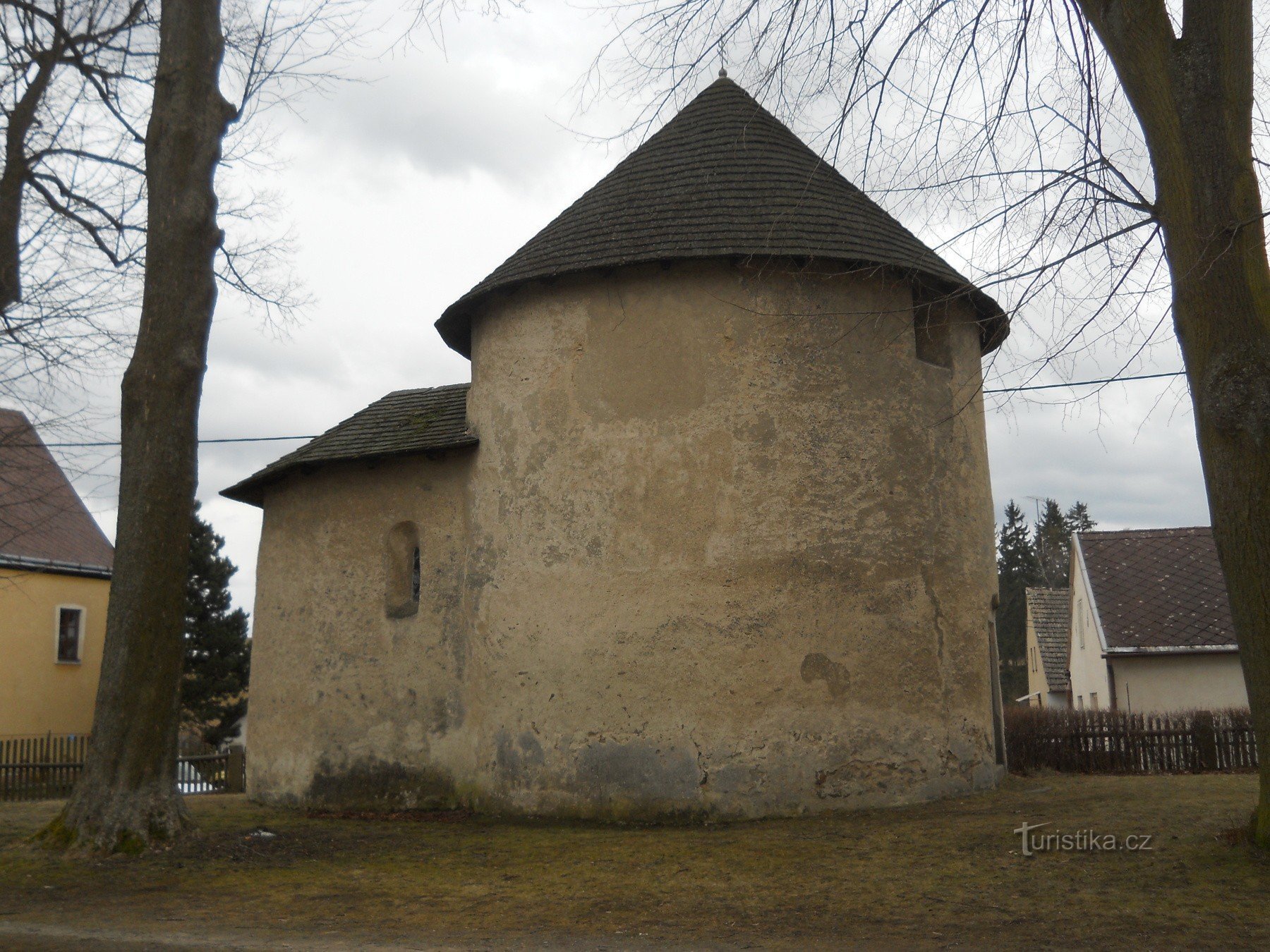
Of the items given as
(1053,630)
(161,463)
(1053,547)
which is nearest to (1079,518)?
(1053,547)

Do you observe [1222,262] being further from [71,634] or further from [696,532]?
[71,634]

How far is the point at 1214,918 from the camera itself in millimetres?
6324

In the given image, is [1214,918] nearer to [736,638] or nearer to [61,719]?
[736,638]

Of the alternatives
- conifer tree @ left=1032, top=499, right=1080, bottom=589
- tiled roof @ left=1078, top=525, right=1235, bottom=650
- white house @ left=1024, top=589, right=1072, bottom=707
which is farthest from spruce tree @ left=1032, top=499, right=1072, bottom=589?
tiled roof @ left=1078, top=525, right=1235, bottom=650

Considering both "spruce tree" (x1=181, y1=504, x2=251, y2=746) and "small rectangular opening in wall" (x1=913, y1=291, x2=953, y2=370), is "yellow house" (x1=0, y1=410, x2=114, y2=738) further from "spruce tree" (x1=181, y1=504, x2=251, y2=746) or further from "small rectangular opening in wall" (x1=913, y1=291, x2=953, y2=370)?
"small rectangular opening in wall" (x1=913, y1=291, x2=953, y2=370)

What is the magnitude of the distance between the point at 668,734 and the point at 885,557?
2.94 m

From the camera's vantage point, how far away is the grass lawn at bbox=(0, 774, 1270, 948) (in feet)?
21.2

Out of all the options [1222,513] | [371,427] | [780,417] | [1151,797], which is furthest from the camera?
[371,427]

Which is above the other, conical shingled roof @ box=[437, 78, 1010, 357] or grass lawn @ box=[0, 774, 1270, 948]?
conical shingled roof @ box=[437, 78, 1010, 357]

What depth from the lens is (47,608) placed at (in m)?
27.2

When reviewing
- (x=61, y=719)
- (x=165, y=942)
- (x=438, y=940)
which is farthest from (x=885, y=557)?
(x=61, y=719)

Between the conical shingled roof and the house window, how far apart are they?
19.0m

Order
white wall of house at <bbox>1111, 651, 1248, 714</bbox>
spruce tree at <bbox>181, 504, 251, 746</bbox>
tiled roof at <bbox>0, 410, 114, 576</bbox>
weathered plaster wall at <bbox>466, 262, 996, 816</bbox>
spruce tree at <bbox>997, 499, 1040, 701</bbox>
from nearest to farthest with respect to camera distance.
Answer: weathered plaster wall at <bbox>466, 262, 996, 816</bbox> < white wall of house at <bbox>1111, 651, 1248, 714</bbox> < tiled roof at <bbox>0, 410, 114, 576</bbox> < spruce tree at <bbox>181, 504, 251, 746</bbox> < spruce tree at <bbox>997, 499, 1040, 701</bbox>

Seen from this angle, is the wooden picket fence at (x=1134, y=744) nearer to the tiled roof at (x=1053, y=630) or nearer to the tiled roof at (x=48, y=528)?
the tiled roof at (x=1053, y=630)
